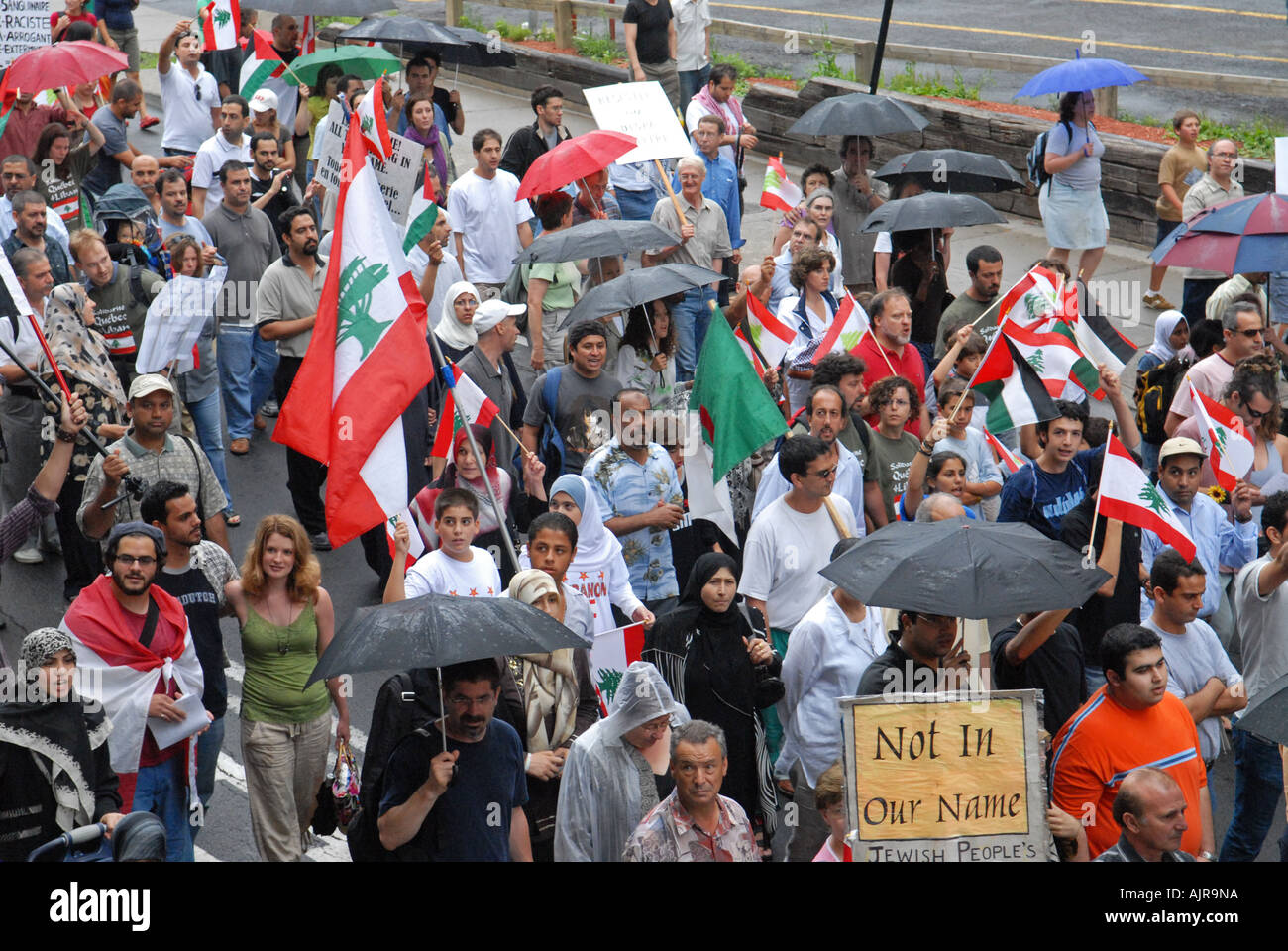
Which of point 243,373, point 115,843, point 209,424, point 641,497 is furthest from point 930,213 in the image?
point 115,843

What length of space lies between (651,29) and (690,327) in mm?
5854

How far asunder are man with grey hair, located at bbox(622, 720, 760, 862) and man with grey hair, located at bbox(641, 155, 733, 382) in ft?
20.0

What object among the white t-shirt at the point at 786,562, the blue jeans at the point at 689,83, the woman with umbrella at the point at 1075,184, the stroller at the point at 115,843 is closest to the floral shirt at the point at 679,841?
the stroller at the point at 115,843

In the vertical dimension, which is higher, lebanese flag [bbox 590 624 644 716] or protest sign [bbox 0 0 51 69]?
protest sign [bbox 0 0 51 69]

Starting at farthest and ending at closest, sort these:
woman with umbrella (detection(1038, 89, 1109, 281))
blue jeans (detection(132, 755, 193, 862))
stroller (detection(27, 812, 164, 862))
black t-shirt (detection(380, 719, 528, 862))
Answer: woman with umbrella (detection(1038, 89, 1109, 281))
blue jeans (detection(132, 755, 193, 862))
black t-shirt (detection(380, 719, 528, 862))
stroller (detection(27, 812, 164, 862))

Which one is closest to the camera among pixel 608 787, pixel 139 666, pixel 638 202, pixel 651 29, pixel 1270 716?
pixel 1270 716

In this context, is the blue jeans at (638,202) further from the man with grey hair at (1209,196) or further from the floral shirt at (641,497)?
the floral shirt at (641,497)

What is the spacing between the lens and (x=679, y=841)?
5.75 metres

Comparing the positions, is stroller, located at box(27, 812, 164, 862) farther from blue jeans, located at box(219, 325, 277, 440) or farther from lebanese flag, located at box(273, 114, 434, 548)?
blue jeans, located at box(219, 325, 277, 440)

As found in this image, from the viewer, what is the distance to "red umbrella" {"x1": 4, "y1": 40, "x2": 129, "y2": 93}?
12.5 m

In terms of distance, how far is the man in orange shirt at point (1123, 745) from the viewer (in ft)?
20.2

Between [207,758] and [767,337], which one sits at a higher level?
[767,337]

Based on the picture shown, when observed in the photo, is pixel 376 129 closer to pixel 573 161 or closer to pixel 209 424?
pixel 209 424

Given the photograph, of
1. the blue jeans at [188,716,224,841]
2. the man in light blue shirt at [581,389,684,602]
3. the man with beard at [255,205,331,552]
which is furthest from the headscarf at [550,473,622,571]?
the man with beard at [255,205,331,552]
